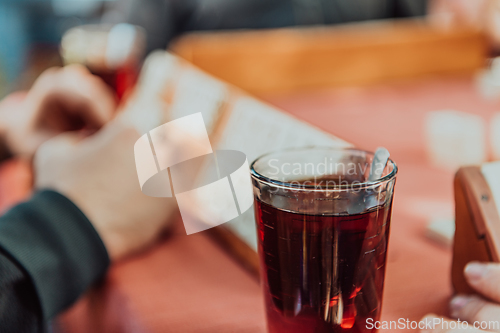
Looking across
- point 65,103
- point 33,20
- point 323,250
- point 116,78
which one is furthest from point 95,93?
point 33,20

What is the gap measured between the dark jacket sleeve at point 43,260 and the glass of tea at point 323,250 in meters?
0.21

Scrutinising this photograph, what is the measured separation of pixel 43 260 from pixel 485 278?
38 cm

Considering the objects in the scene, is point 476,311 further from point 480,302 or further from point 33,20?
point 33,20

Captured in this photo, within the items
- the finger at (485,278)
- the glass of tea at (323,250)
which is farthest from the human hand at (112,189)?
the finger at (485,278)

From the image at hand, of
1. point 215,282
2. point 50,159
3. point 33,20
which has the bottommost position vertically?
point 215,282

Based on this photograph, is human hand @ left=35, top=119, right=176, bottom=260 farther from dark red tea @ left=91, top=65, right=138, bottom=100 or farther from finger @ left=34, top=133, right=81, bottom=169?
dark red tea @ left=91, top=65, right=138, bottom=100

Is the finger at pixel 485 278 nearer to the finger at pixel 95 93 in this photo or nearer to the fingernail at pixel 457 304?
the fingernail at pixel 457 304

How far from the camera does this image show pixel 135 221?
510mm

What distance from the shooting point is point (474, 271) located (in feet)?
1.16

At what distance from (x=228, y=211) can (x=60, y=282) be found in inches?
7.2


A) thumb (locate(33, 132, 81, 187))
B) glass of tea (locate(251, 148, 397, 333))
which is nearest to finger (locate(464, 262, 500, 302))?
glass of tea (locate(251, 148, 397, 333))

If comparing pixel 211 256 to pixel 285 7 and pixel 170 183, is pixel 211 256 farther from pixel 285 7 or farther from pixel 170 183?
pixel 285 7

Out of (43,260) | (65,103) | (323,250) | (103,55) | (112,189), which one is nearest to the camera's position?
(323,250)

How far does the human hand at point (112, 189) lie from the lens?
0.50 m
